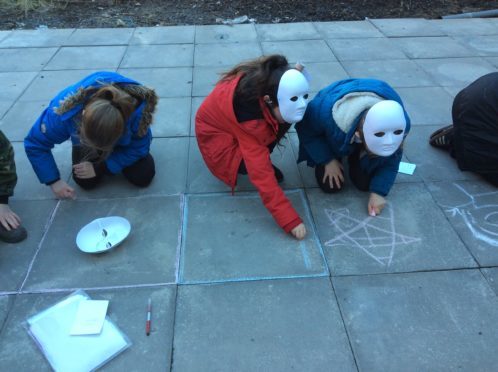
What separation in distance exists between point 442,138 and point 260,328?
2.28 m

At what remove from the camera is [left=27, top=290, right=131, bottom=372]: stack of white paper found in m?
1.97

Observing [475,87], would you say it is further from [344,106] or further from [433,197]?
[344,106]

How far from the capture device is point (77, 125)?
2553 millimetres

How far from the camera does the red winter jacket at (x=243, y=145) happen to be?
2543 mm

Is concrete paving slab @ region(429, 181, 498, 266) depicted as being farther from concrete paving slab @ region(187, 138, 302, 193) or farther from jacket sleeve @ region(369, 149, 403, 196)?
concrete paving slab @ region(187, 138, 302, 193)

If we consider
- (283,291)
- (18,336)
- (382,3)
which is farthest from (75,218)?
(382,3)

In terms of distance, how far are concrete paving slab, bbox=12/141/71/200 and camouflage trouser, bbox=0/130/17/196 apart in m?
0.27

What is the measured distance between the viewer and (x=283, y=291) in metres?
2.29

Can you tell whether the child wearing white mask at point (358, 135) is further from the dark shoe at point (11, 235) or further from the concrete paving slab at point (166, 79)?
the dark shoe at point (11, 235)

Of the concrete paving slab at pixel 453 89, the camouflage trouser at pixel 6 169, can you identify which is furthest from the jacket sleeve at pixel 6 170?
the concrete paving slab at pixel 453 89

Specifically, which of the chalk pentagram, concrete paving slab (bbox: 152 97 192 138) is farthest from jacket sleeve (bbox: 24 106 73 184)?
the chalk pentagram

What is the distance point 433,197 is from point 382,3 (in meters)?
5.00

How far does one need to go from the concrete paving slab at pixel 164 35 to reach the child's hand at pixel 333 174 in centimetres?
337

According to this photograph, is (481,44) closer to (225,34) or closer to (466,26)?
(466,26)
